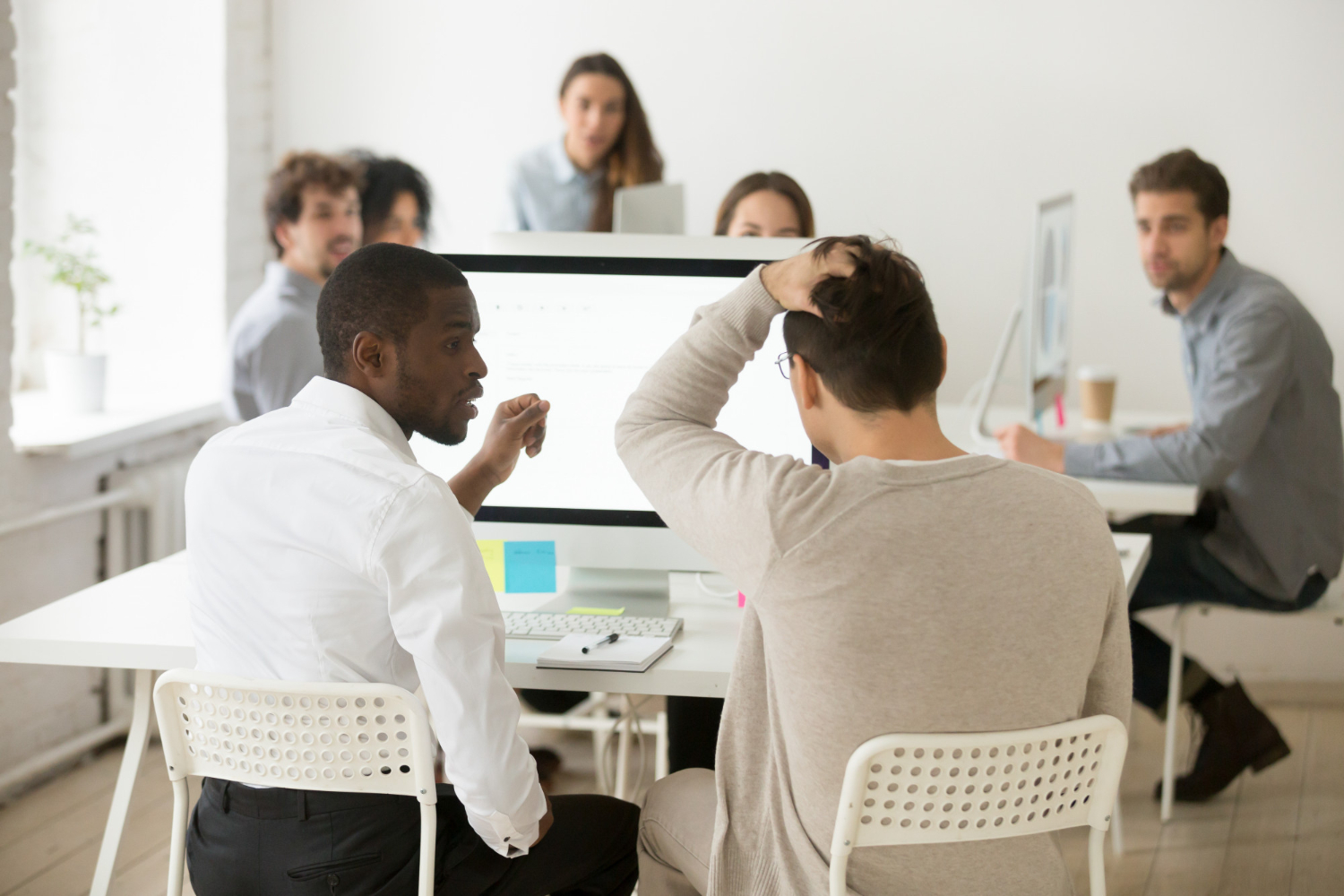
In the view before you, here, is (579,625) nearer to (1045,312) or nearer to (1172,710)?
(1045,312)

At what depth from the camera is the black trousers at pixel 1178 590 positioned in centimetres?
257

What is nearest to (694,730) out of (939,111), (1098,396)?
(1098,396)

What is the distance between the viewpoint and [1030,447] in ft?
8.14

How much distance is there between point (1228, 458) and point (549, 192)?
1.91 m

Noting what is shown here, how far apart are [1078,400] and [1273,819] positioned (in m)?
1.38

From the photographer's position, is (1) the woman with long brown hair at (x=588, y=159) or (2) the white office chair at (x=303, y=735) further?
(1) the woman with long brown hair at (x=588, y=159)

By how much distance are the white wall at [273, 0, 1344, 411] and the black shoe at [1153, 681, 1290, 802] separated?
3.70 feet

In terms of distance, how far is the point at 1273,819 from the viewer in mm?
2541

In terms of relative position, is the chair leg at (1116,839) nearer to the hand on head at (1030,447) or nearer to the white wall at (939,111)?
the hand on head at (1030,447)

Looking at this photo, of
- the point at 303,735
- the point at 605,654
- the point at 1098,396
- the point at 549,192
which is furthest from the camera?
the point at 549,192

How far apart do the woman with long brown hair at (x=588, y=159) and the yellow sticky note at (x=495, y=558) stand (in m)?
1.69

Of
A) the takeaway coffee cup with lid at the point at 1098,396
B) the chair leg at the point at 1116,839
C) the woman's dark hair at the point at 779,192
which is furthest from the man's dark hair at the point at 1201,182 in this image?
the chair leg at the point at 1116,839

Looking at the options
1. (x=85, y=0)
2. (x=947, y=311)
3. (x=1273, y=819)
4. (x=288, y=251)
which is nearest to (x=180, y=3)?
(x=85, y=0)

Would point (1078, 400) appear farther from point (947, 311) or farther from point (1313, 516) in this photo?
point (1313, 516)
